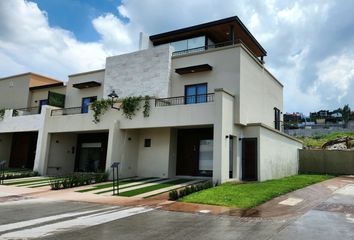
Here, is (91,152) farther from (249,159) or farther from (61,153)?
(249,159)

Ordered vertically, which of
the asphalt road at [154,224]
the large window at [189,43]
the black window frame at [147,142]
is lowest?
the asphalt road at [154,224]

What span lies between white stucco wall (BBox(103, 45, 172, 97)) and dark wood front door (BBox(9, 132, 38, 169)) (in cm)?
911

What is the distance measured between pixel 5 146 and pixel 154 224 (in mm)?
24303

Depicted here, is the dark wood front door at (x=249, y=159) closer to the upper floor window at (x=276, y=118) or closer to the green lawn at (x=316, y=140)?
the upper floor window at (x=276, y=118)

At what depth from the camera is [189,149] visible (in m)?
18.6

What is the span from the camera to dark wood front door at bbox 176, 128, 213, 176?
18.2 metres

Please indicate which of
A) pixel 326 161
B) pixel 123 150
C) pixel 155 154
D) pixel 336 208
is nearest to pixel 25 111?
pixel 123 150

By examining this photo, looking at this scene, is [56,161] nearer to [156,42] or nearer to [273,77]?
[156,42]

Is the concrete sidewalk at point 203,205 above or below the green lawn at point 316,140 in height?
below

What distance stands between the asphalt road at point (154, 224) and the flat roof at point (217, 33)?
45.7 feet

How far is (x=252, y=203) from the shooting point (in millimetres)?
10281

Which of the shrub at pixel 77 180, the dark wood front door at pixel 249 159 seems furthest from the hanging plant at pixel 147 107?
the dark wood front door at pixel 249 159

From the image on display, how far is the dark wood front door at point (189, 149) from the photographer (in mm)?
18234

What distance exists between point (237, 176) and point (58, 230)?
11155 mm
